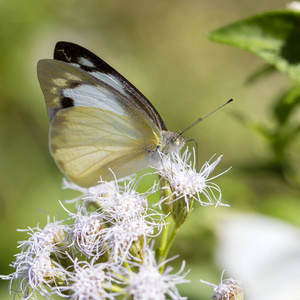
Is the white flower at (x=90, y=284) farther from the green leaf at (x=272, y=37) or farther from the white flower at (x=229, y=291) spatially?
the green leaf at (x=272, y=37)

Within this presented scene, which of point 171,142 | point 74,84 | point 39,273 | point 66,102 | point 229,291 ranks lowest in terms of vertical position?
point 229,291

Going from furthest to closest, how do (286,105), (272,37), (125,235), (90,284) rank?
(286,105), (272,37), (125,235), (90,284)

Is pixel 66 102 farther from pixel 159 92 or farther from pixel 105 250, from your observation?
pixel 159 92

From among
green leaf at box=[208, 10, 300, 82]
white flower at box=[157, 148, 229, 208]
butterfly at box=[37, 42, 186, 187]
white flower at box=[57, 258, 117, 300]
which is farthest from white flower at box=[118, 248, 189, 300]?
green leaf at box=[208, 10, 300, 82]

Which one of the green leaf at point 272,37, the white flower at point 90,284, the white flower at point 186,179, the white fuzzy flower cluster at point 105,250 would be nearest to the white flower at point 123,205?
the white fuzzy flower cluster at point 105,250

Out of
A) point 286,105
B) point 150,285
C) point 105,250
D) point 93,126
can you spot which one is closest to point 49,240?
point 105,250

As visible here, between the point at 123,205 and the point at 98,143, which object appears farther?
the point at 98,143

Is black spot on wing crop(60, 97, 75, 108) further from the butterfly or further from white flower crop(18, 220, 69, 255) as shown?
white flower crop(18, 220, 69, 255)
